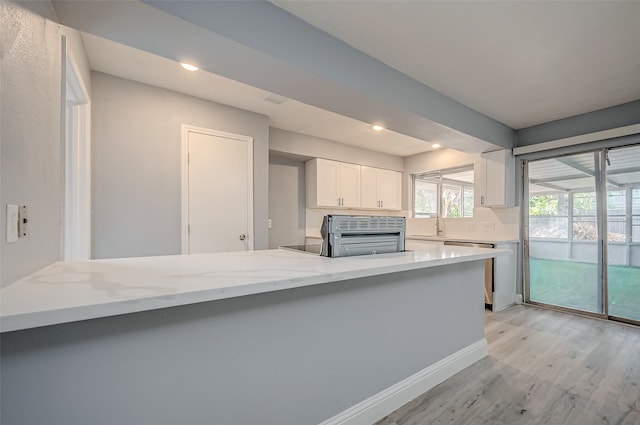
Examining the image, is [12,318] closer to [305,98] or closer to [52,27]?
[52,27]

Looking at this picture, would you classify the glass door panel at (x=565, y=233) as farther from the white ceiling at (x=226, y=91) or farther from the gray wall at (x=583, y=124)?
the white ceiling at (x=226, y=91)

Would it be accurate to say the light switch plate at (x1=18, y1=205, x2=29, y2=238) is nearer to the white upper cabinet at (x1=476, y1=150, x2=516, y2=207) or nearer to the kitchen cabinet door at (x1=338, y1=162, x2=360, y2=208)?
the kitchen cabinet door at (x1=338, y1=162, x2=360, y2=208)

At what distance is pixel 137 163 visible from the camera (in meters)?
2.56

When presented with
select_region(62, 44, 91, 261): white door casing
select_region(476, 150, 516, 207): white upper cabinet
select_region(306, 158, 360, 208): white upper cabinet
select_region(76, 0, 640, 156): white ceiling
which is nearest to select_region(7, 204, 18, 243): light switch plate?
select_region(62, 44, 91, 261): white door casing

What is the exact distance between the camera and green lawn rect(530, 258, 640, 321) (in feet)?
9.93

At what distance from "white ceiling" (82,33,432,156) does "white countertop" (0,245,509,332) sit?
168 cm

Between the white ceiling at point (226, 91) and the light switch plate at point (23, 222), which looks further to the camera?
the white ceiling at point (226, 91)

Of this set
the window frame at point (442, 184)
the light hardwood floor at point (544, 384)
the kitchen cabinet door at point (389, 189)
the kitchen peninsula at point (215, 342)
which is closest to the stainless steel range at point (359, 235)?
the kitchen peninsula at point (215, 342)

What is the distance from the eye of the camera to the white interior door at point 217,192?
9.35 ft

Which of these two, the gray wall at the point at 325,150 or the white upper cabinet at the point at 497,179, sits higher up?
the gray wall at the point at 325,150

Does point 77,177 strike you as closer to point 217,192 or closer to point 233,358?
point 217,192

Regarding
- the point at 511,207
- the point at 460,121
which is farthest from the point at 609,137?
the point at 460,121

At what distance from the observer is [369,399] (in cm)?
159

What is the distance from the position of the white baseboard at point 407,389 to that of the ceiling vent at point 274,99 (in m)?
2.64
